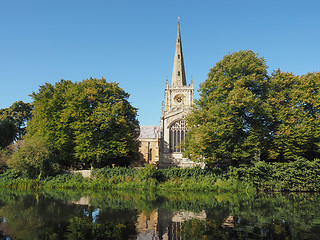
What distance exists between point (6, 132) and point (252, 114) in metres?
32.9

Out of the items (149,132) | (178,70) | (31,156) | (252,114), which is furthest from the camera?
(178,70)

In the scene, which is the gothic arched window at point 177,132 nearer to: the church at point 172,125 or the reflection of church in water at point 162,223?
the church at point 172,125

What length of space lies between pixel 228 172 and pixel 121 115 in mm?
13437

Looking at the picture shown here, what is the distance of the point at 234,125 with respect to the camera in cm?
2419

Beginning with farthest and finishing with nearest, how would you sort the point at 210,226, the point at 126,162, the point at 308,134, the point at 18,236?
the point at 126,162, the point at 308,134, the point at 210,226, the point at 18,236

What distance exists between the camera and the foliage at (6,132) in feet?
114

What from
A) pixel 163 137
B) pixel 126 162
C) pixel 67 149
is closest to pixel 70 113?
pixel 67 149

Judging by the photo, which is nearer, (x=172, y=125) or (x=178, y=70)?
(x=172, y=125)

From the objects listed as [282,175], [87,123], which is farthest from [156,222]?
[87,123]

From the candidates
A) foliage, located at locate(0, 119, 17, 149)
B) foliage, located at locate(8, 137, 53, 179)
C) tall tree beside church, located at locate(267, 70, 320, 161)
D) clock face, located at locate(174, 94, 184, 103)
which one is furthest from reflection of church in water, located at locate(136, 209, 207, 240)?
clock face, located at locate(174, 94, 184, 103)

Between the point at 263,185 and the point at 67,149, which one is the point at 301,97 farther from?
the point at 67,149

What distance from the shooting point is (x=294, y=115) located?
24500 millimetres

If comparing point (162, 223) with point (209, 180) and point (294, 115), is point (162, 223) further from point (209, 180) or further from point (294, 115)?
point (294, 115)

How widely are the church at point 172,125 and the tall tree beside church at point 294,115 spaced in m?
16.4
